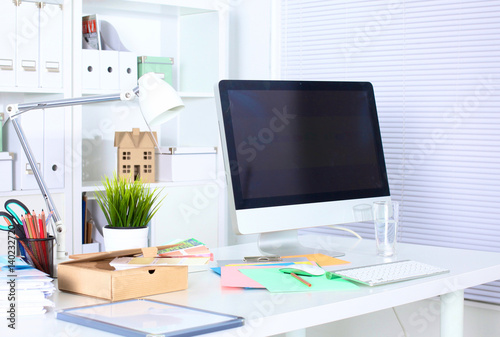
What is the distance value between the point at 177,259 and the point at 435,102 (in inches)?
56.8

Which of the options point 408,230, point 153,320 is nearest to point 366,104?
point 408,230

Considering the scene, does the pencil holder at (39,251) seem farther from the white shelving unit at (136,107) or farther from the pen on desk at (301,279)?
the white shelving unit at (136,107)

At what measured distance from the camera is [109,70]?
2758mm

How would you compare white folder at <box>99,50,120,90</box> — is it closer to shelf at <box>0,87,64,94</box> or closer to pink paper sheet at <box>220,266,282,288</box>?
shelf at <box>0,87,64,94</box>

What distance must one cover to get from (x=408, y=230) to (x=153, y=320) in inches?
67.9

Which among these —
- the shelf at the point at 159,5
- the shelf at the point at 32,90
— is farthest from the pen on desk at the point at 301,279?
the shelf at the point at 159,5

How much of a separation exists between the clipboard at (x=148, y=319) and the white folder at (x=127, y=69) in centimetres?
169

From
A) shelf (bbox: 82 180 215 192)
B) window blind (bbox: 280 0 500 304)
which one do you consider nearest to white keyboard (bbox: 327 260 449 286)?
window blind (bbox: 280 0 500 304)

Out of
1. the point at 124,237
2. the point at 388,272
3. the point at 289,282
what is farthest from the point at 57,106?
the point at 388,272

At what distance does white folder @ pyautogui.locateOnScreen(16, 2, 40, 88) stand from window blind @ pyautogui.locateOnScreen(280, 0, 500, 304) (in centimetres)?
130

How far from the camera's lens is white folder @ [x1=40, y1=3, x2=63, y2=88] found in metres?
2.49

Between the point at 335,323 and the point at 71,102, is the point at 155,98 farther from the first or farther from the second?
the point at 335,323

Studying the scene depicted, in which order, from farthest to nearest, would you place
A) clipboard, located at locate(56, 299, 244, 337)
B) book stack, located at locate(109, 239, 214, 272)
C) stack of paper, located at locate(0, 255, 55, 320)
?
1. book stack, located at locate(109, 239, 214, 272)
2. stack of paper, located at locate(0, 255, 55, 320)
3. clipboard, located at locate(56, 299, 244, 337)

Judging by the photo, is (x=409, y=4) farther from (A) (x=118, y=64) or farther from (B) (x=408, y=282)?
(B) (x=408, y=282)
